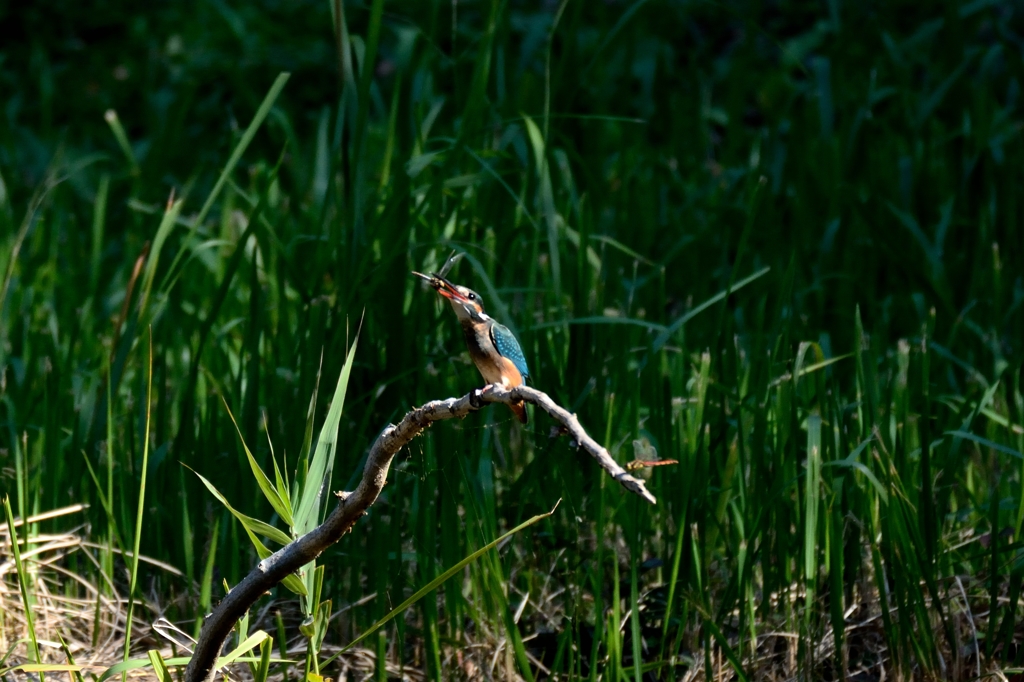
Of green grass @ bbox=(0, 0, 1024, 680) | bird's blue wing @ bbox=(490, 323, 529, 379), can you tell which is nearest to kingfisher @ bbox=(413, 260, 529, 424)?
bird's blue wing @ bbox=(490, 323, 529, 379)

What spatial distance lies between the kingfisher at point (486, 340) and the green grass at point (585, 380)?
354 millimetres

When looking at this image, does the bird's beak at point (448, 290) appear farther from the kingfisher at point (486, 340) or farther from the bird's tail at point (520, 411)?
the bird's tail at point (520, 411)

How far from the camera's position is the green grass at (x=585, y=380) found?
2166 millimetres

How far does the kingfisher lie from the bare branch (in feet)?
0.33

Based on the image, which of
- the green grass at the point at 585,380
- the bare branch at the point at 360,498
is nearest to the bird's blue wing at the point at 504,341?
the bare branch at the point at 360,498

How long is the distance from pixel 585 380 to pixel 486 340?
0.90 metres

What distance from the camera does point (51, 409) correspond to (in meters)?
2.52

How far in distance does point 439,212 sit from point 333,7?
501 millimetres

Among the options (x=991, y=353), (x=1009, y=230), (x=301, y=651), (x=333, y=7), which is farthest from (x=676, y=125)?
(x=301, y=651)

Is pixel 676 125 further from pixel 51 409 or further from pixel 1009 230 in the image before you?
pixel 51 409

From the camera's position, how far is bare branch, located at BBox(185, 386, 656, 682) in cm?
135

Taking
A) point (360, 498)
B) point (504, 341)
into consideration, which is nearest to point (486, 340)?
point (504, 341)

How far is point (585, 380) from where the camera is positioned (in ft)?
8.33

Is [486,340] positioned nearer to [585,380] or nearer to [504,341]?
[504,341]
